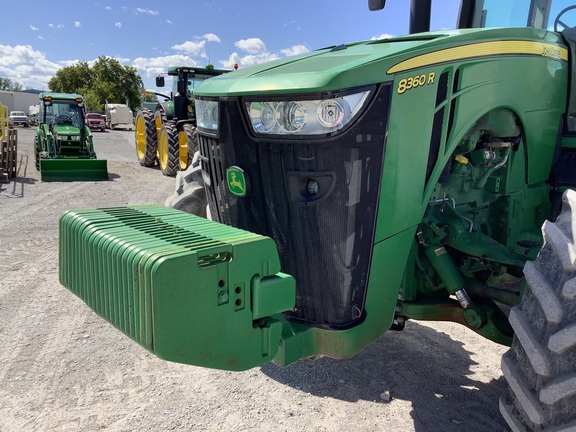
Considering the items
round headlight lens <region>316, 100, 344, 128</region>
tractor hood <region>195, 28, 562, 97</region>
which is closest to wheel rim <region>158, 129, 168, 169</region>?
tractor hood <region>195, 28, 562, 97</region>

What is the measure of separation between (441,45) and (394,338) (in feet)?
7.32

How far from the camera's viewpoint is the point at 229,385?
3.10 metres

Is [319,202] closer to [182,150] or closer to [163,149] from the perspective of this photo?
[182,150]

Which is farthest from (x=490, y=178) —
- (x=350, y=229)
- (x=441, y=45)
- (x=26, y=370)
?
(x=26, y=370)

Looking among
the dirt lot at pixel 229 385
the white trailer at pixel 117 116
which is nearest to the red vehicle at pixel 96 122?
the white trailer at pixel 117 116

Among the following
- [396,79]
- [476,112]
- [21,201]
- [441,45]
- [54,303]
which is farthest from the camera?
[21,201]

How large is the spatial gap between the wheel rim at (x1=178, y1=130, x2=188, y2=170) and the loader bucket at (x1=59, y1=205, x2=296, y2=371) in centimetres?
1018

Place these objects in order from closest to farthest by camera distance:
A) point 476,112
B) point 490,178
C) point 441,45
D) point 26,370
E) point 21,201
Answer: point 441,45, point 476,112, point 490,178, point 26,370, point 21,201

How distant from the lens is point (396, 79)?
207 cm

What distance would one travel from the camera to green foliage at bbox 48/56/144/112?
51.9 metres

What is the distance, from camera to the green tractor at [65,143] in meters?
11.6

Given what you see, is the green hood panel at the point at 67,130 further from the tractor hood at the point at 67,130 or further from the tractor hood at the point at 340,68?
the tractor hood at the point at 340,68

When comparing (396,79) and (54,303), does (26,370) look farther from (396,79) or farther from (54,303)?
(396,79)

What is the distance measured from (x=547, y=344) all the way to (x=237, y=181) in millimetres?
1390
